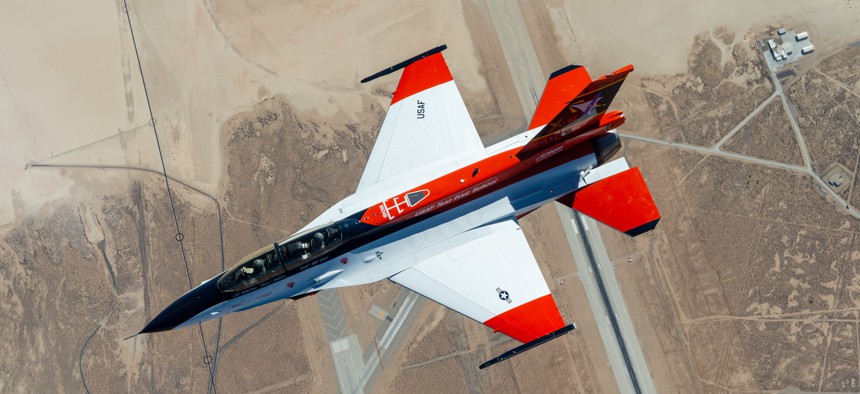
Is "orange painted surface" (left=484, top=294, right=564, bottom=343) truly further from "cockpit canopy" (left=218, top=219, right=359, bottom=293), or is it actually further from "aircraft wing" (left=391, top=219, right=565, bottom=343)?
"cockpit canopy" (left=218, top=219, right=359, bottom=293)

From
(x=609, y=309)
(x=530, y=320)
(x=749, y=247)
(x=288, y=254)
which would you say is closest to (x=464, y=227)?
(x=530, y=320)

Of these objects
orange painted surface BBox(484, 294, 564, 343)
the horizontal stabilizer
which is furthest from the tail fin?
orange painted surface BBox(484, 294, 564, 343)

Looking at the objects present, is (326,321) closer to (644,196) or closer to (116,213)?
(116,213)

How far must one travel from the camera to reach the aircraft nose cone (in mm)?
13133

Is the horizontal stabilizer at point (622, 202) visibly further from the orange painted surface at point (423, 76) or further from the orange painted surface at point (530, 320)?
the orange painted surface at point (423, 76)

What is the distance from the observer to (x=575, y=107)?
1190cm

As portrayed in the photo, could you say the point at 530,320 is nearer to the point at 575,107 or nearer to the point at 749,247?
the point at 575,107

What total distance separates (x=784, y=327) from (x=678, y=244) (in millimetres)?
3875

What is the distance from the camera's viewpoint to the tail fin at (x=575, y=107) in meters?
11.4

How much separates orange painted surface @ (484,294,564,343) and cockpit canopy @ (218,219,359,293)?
4521mm

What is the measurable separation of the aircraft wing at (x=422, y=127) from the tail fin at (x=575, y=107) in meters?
1.81

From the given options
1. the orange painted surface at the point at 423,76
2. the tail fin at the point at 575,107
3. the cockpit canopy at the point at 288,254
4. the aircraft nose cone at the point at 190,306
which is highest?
the orange painted surface at the point at 423,76

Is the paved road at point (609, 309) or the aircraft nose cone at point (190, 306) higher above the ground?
the aircraft nose cone at point (190, 306)

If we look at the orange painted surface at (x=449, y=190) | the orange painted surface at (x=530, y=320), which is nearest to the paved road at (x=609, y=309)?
the orange painted surface at (x=530, y=320)
